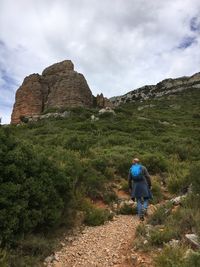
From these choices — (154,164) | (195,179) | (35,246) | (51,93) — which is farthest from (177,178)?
(51,93)

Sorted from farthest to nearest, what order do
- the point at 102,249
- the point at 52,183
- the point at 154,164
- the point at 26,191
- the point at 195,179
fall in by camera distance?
the point at 154,164 < the point at 195,179 < the point at 52,183 < the point at 102,249 < the point at 26,191

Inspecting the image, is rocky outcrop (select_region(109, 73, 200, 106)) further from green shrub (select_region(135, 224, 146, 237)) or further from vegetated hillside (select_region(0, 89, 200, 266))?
green shrub (select_region(135, 224, 146, 237))

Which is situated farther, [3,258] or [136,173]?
[136,173]

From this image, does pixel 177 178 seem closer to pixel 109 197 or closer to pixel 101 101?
pixel 109 197

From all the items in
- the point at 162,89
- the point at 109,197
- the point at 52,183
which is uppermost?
the point at 162,89

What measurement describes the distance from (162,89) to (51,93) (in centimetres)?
4334

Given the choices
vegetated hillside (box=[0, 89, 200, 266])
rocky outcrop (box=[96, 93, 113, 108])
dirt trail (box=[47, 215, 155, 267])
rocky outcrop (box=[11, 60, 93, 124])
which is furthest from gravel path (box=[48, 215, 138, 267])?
rocky outcrop (box=[96, 93, 113, 108])

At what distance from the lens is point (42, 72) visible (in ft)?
165

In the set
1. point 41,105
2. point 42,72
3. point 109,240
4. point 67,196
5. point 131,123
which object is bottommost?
point 109,240

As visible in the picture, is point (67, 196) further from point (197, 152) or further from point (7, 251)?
point (197, 152)

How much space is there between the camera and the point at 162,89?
84125 mm

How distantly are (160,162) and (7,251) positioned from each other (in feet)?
32.1

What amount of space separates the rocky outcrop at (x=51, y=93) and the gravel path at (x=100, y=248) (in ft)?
112

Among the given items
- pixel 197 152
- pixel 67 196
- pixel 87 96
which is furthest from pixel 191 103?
pixel 67 196
